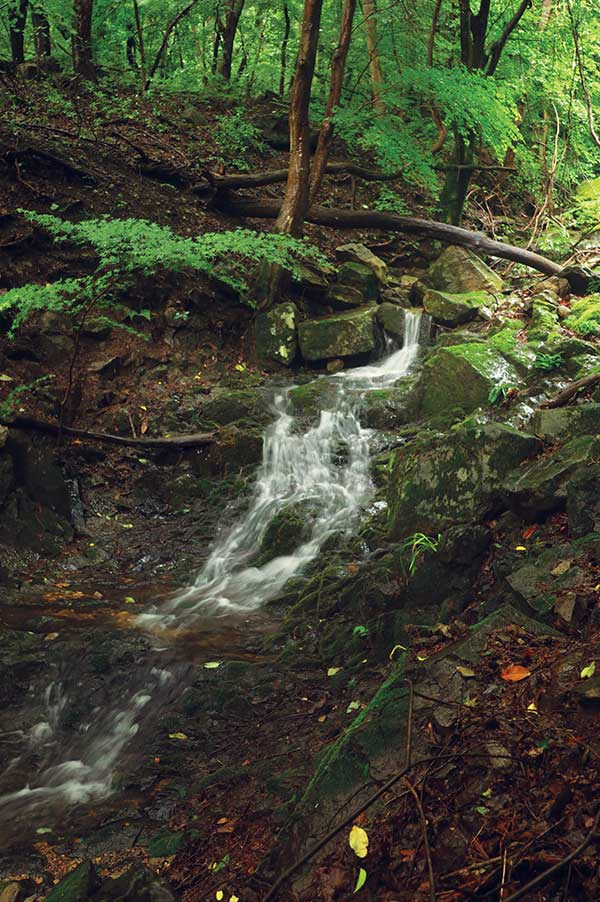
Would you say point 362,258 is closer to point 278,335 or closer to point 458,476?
point 278,335

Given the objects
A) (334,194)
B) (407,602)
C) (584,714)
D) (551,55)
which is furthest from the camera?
(334,194)

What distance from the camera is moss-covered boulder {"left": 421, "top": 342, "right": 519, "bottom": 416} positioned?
8.38 m

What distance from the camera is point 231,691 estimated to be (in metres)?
4.77

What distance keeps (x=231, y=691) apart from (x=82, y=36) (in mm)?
12582

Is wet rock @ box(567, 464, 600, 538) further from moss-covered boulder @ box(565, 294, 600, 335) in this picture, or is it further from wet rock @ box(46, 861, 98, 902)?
moss-covered boulder @ box(565, 294, 600, 335)

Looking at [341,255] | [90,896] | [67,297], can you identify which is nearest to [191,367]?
[67,297]

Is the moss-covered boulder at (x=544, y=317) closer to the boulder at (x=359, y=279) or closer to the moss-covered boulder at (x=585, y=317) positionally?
the moss-covered boulder at (x=585, y=317)

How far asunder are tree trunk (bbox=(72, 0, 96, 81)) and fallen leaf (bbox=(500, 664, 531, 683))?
1345cm

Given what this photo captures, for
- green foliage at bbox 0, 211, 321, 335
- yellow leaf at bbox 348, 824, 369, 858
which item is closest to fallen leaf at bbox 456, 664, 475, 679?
yellow leaf at bbox 348, 824, 369, 858

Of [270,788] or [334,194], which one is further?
[334,194]

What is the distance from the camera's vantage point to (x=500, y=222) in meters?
15.2

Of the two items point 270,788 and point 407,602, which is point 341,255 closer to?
point 407,602

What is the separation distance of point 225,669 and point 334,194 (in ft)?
Result: 37.8

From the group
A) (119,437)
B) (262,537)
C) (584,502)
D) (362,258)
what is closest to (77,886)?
(584,502)
